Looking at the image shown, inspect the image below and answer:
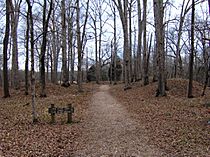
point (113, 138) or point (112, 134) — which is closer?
point (113, 138)

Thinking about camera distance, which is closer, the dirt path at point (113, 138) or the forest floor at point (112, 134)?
the dirt path at point (113, 138)

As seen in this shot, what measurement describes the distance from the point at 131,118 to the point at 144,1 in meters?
17.0

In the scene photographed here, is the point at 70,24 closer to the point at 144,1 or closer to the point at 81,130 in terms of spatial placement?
the point at 144,1

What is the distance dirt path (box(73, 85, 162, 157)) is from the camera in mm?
7098

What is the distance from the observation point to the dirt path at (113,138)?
7.10 m

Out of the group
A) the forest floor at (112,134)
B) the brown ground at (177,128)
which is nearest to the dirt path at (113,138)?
the forest floor at (112,134)

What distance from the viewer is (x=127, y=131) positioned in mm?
9523

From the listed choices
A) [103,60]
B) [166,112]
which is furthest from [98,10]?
[166,112]

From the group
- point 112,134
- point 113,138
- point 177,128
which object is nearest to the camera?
point 113,138

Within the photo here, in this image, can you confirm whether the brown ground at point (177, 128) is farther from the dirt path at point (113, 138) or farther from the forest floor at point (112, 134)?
the dirt path at point (113, 138)

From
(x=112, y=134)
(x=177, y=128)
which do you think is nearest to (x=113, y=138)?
(x=112, y=134)

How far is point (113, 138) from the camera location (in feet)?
28.0

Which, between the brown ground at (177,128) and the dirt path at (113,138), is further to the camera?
the brown ground at (177,128)

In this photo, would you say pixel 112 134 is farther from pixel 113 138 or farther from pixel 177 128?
pixel 177 128
